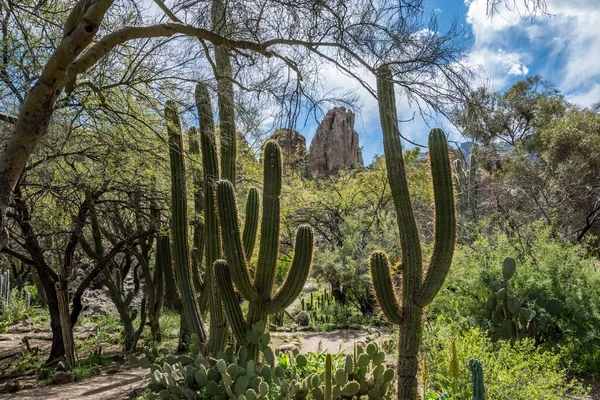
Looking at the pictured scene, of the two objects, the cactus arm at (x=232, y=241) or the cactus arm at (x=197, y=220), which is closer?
the cactus arm at (x=232, y=241)

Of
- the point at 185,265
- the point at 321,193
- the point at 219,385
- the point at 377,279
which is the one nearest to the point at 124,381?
the point at 185,265

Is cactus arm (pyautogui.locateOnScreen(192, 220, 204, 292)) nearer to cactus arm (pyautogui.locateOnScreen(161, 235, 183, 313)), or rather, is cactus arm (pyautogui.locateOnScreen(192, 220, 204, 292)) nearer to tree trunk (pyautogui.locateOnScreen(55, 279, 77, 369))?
cactus arm (pyautogui.locateOnScreen(161, 235, 183, 313))

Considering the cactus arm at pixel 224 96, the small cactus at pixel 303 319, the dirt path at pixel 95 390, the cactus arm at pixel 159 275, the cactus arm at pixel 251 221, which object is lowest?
the dirt path at pixel 95 390

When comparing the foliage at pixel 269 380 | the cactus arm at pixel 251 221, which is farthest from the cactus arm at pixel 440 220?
the cactus arm at pixel 251 221

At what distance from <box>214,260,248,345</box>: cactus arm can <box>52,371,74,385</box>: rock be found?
283cm

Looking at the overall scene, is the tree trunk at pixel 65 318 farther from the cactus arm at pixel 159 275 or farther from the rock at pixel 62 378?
the cactus arm at pixel 159 275

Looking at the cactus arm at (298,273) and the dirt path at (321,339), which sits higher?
the cactus arm at (298,273)

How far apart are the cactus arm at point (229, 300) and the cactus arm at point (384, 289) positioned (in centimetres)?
144

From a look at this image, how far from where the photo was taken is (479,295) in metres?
6.74

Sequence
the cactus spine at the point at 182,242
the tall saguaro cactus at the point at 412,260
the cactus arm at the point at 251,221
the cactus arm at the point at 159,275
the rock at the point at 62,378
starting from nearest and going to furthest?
1. the tall saguaro cactus at the point at 412,260
2. the cactus arm at the point at 251,221
3. the cactus spine at the point at 182,242
4. the rock at the point at 62,378
5. the cactus arm at the point at 159,275

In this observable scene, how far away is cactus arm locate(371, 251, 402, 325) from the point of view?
443 cm

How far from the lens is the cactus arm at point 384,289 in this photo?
443 centimetres

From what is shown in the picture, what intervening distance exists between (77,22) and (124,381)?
4.77 metres

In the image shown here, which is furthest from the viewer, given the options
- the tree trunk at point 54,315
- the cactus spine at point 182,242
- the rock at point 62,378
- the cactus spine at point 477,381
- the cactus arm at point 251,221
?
the tree trunk at point 54,315
